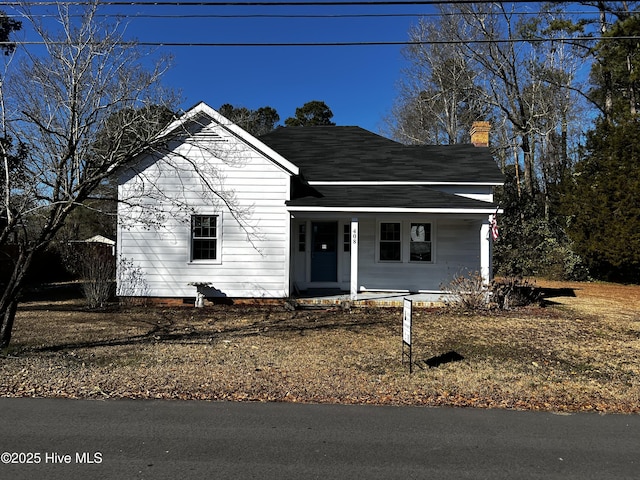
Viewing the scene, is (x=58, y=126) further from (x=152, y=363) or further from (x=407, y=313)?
(x=407, y=313)

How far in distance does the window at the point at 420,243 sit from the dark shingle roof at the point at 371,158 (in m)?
1.47

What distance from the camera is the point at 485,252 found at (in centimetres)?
1234

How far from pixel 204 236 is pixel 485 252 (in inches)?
300

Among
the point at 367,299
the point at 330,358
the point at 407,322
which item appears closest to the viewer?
the point at 407,322

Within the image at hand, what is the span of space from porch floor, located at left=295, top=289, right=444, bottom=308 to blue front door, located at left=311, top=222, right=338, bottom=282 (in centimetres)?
91

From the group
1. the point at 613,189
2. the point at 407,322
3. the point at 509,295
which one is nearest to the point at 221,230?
the point at 407,322

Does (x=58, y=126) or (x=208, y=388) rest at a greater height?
(x=58, y=126)

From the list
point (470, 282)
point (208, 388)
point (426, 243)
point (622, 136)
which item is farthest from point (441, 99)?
point (208, 388)

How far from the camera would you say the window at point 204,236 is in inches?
504

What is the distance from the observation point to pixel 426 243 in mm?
14188

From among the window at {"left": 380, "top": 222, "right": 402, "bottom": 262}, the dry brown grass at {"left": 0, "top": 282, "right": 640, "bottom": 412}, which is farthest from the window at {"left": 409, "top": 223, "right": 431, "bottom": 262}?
the dry brown grass at {"left": 0, "top": 282, "right": 640, "bottom": 412}

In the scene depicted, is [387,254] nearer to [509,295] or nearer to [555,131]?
[509,295]

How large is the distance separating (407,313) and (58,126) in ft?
21.7

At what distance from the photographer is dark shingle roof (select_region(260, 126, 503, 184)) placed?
14.4 m
